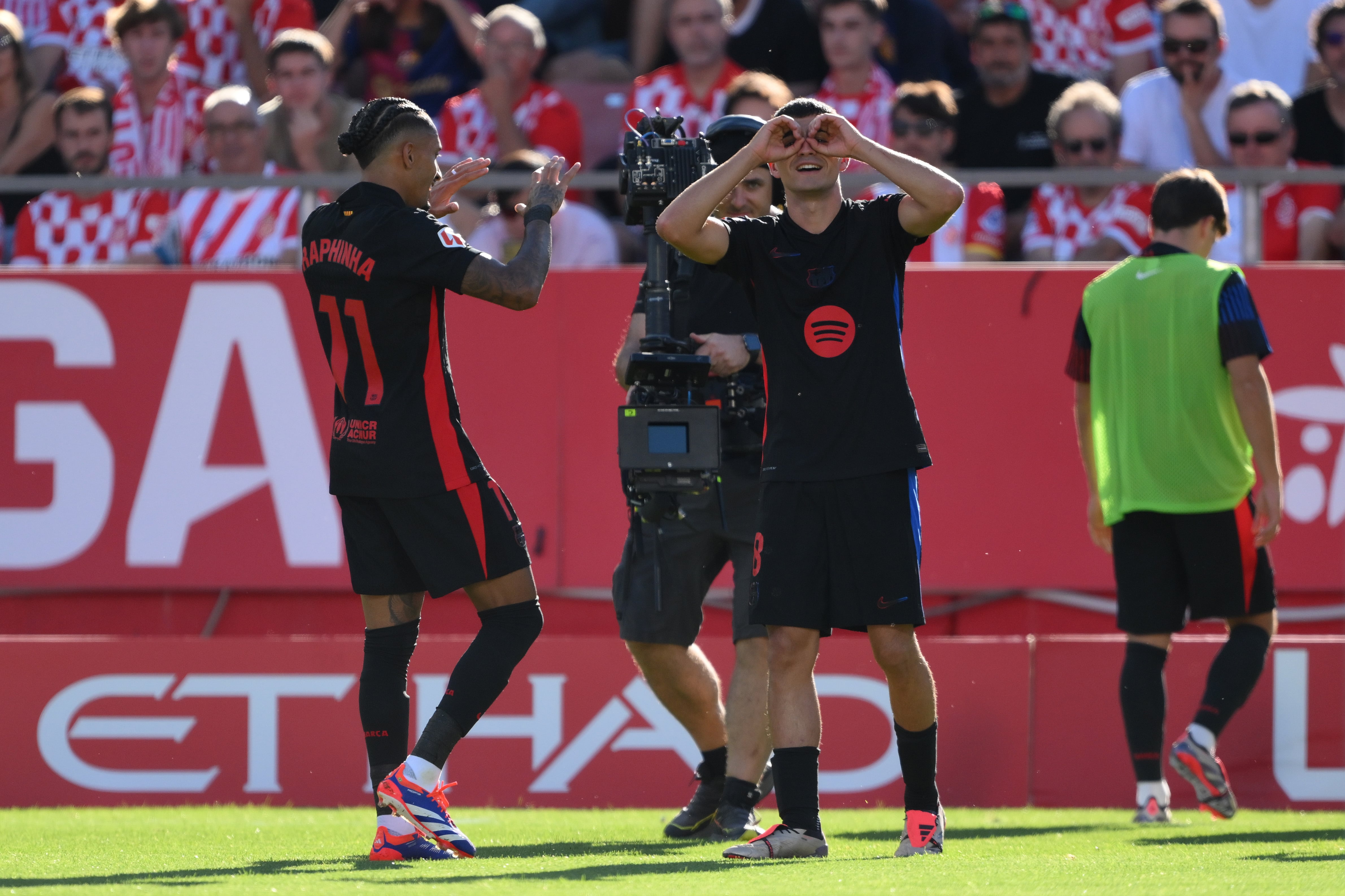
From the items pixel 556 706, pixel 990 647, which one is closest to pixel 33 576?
pixel 556 706

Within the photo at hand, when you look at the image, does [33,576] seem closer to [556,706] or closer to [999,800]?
[556,706]

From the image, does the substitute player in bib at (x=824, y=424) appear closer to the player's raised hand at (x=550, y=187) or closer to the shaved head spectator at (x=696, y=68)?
the player's raised hand at (x=550, y=187)

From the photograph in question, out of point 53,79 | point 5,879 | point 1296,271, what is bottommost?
point 5,879

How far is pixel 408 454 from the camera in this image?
492 cm

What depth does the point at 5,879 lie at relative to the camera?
14.6 feet

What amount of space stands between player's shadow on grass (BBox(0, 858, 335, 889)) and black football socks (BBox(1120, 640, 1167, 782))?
2893 millimetres

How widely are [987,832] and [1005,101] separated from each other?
14.0 ft

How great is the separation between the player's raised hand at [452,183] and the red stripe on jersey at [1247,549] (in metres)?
2.94

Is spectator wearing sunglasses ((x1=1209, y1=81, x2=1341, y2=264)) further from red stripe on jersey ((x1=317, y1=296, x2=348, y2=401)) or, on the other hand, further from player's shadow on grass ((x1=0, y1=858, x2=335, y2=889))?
player's shadow on grass ((x1=0, y1=858, x2=335, y2=889))

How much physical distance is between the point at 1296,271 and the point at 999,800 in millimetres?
2525

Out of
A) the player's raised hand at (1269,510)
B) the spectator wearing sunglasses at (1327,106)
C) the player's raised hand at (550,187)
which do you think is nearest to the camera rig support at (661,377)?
the player's raised hand at (550,187)

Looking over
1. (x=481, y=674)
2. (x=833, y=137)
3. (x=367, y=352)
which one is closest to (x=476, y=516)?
(x=481, y=674)

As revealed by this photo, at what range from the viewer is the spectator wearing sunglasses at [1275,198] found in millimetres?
7645

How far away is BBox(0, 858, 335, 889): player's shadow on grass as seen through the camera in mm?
4348
